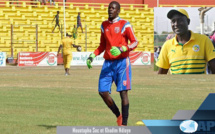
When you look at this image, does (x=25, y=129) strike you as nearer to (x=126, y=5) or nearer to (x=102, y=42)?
(x=102, y=42)

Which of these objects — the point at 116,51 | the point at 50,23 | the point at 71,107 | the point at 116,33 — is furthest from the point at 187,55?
the point at 50,23

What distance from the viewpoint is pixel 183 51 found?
7.57 metres

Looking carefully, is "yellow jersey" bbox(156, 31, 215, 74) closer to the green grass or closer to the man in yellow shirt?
the man in yellow shirt

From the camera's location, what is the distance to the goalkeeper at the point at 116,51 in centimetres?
888

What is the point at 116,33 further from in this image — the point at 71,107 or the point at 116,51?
the point at 71,107

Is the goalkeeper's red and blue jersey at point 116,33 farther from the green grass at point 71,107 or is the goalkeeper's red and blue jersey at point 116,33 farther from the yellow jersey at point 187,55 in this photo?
the green grass at point 71,107

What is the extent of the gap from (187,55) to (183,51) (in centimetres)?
17

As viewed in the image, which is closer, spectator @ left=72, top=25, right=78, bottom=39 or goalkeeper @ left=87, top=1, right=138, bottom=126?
goalkeeper @ left=87, top=1, right=138, bottom=126

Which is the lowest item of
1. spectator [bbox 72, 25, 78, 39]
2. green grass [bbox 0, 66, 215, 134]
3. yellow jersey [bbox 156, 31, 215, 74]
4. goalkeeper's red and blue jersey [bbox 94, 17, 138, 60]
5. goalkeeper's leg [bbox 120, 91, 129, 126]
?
green grass [bbox 0, 66, 215, 134]

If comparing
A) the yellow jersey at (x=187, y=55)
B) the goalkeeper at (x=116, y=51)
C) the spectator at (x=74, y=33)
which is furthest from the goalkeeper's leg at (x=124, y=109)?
the spectator at (x=74, y=33)

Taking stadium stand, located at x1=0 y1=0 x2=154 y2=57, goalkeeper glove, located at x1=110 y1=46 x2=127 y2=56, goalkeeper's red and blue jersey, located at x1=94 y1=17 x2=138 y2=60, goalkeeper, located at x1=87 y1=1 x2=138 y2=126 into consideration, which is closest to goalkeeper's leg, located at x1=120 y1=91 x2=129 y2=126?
goalkeeper, located at x1=87 y1=1 x2=138 y2=126

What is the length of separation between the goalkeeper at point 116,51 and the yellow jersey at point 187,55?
134cm

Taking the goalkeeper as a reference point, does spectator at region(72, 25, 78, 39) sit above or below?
above

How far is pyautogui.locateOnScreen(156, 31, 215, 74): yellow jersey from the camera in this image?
7461 millimetres
